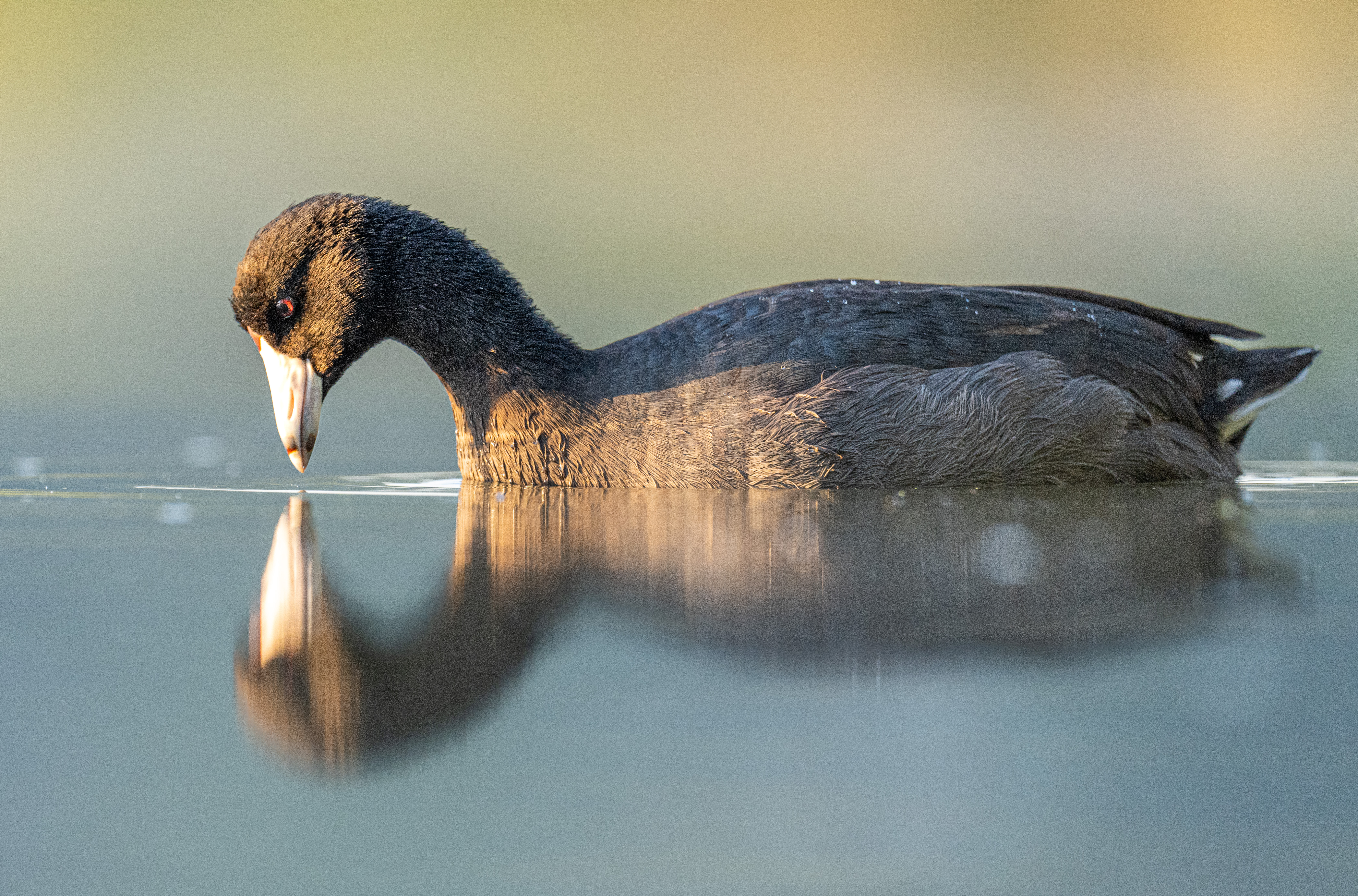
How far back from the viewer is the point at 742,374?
606 centimetres

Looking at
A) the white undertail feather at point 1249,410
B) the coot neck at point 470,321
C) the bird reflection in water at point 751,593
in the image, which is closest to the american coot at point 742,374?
the coot neck at point 470,321

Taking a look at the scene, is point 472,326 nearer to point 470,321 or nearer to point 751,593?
point 470,321

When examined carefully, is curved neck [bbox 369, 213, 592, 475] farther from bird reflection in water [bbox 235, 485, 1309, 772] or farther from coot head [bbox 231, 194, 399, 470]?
bird reflection in water [bbox 235, 485, 1309, 772]

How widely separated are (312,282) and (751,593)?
3.64 meters

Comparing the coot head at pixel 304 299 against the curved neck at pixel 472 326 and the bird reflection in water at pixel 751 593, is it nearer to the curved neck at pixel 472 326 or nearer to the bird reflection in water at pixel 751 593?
the curved neck at pixel 472 326

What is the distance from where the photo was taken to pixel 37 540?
14.6 feet

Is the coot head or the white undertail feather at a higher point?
the coot head

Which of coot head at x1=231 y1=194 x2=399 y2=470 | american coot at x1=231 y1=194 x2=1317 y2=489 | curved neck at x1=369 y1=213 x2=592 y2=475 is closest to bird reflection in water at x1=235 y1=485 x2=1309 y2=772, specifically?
american coot at x1=231 y1=194 x2=1317 y2=489

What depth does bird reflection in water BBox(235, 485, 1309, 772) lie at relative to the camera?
7.89 feet

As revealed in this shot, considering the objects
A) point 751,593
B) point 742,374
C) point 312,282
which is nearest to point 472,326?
point 312,282

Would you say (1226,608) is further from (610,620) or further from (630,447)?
(630,447)

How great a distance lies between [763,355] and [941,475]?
105 cm

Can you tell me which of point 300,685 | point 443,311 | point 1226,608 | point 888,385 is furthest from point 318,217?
point 1226,608

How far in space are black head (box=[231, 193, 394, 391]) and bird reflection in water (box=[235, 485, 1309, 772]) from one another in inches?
45.0
